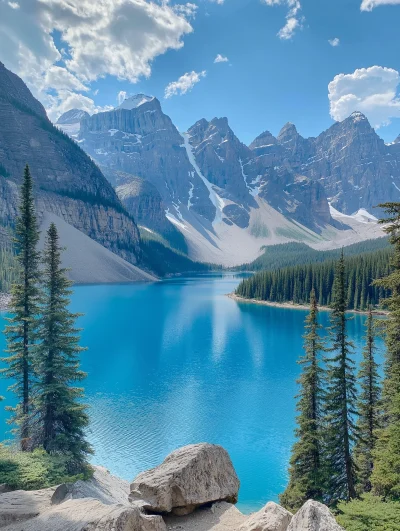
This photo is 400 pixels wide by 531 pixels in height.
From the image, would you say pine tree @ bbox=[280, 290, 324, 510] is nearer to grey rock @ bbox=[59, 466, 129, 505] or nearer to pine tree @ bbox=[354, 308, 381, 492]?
pine tree @ bbox=[354, 308, 381, 492]

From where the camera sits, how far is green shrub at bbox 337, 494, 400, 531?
855 centimetres

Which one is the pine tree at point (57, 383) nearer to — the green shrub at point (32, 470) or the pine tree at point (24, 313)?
the pine tree at point (24, 313)

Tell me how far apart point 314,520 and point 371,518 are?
2.79 metres

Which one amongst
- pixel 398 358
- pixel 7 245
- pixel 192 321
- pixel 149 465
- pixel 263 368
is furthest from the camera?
pixel 7 245

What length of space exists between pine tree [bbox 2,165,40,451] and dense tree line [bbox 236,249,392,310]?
86792mm

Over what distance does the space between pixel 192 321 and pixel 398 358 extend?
6610 cm

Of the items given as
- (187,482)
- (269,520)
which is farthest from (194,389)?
(269,520)

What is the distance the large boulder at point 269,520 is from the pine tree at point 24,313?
47.0ft

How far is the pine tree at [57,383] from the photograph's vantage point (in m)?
18.6

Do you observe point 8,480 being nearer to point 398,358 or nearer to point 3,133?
point 398,358

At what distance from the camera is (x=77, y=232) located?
180875mm

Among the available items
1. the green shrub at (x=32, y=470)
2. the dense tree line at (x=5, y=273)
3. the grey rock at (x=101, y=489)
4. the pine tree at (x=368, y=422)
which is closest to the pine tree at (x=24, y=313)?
the green shrub at (x=32, y=470)

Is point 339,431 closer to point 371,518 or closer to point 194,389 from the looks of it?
point 371,518

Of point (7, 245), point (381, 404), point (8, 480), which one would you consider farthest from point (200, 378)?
point (7, 245)
